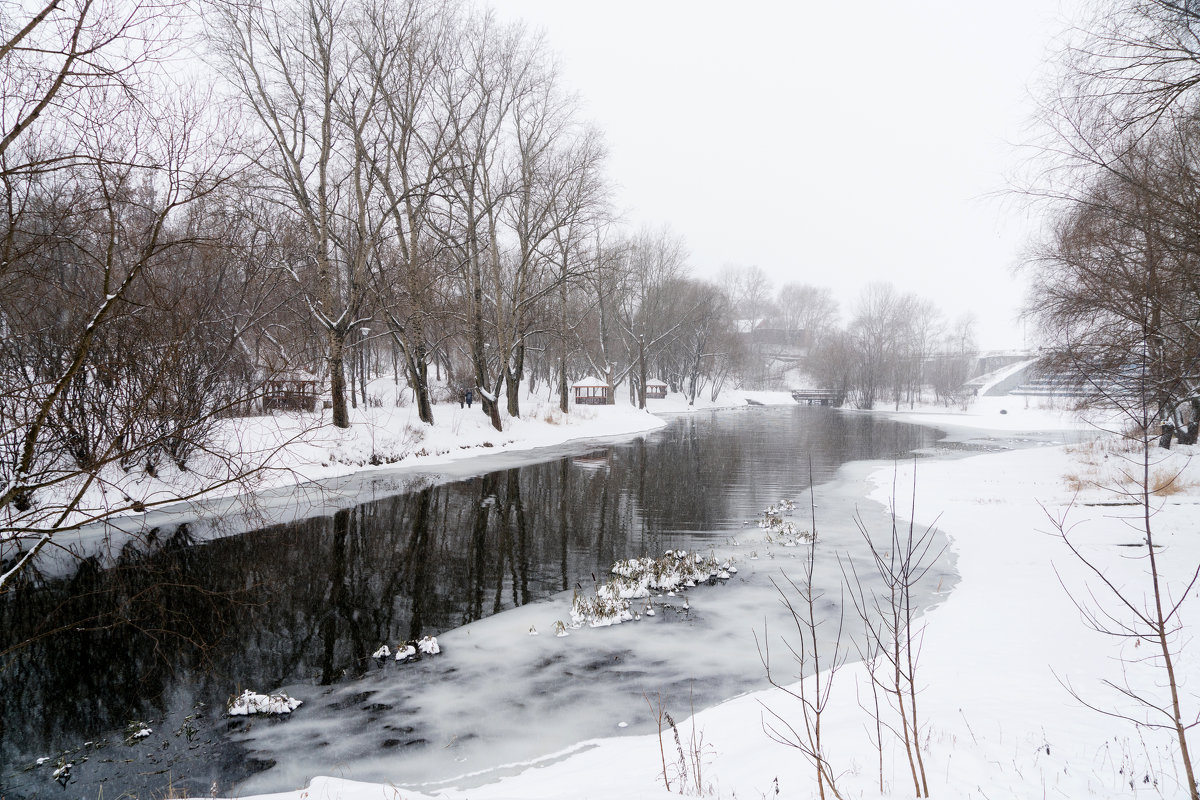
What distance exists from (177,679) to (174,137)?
514cm

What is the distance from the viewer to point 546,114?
1000 inches

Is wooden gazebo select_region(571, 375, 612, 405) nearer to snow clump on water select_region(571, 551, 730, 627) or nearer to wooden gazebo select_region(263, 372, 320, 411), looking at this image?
wooden gazebo select_region(263, 372, 320, 411)

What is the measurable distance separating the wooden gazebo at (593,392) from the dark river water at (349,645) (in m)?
31.1

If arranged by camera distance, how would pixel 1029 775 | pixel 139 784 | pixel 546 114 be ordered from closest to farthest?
pixel 1029 775, pixel 139 784, pixel 546 114

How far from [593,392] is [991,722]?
52550mm

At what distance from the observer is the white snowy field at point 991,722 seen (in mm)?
3738

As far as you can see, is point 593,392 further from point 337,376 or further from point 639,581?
point 639,581

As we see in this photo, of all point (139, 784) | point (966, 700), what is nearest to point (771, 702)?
point (966, 700)

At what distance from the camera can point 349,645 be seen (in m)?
6.82

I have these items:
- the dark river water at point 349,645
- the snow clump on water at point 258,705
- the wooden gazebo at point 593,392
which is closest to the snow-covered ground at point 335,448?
the dark river water at point 349,645

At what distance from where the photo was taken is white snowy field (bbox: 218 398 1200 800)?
147 inches

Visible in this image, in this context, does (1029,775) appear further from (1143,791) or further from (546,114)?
(546,114)

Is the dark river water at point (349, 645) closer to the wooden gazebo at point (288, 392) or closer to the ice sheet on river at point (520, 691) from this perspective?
the ice sheet on river at point (520, 691)

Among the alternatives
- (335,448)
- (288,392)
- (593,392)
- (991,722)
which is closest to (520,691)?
(991,722)
